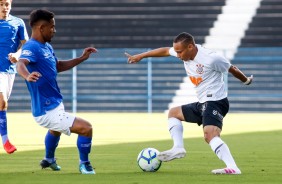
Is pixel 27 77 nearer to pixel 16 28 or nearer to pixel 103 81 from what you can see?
pixel 16 28

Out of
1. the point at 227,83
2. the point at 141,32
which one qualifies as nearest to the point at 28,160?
the point at 227,83

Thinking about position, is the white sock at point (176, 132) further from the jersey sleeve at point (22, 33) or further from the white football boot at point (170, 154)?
the jersey sleeve at point (22, 33)

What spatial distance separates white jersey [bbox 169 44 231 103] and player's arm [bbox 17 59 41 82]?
72.6 inches

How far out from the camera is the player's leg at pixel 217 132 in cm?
946

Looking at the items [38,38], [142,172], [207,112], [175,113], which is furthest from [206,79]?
[38,38]

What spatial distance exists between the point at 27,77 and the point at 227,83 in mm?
20978

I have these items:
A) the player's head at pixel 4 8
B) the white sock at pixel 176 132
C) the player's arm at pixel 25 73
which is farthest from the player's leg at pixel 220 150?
the player's head at pixel 4 8

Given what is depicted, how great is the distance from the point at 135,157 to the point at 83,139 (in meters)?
2.72

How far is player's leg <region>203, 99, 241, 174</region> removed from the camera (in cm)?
946

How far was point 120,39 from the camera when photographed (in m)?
31.7

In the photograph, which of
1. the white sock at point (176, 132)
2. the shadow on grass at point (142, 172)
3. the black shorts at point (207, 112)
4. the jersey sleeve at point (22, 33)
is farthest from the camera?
the jersey sleeve at point (22, 33)

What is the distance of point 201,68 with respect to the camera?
999 cm

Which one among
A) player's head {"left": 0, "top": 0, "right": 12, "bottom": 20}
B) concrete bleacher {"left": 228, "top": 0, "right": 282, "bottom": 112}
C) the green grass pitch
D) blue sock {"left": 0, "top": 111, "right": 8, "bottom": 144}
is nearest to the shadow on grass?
the green grass pitch

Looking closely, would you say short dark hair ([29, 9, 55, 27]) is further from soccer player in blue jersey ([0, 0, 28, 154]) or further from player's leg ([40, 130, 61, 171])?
soccer player in blue jersey ([0, 0, 28, 154])
